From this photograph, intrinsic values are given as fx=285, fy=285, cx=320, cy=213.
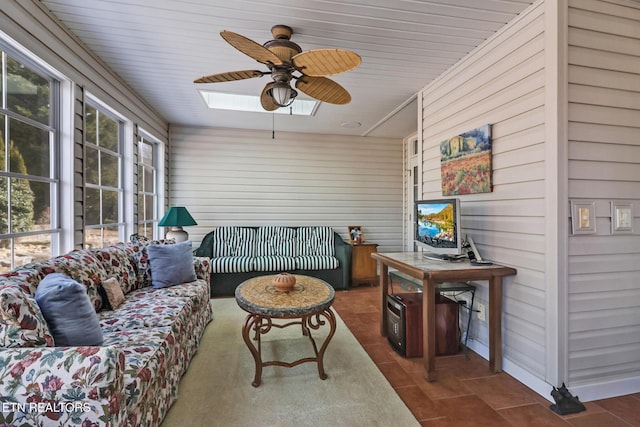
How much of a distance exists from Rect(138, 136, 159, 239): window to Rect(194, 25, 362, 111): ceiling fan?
2.43 metres

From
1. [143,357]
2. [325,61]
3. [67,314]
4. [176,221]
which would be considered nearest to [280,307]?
[143,357]

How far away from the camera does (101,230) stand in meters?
2.95

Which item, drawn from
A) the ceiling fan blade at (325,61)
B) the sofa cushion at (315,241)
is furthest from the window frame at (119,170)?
the sofa cushion at (315,241)

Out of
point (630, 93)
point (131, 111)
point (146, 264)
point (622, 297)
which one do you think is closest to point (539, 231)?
point (622, 297)

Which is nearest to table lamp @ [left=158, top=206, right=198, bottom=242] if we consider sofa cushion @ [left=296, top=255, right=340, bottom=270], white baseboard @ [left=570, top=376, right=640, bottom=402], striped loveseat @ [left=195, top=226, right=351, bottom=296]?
striped loveseat @ [left=195, top=226, right=351, bottom=296]

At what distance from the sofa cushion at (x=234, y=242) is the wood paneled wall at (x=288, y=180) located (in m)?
0.29

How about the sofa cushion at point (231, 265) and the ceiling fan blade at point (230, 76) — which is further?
the sofa cushion at point (231, 265)

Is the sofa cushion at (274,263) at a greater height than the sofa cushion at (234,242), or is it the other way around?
the sofa cushion at (234,242)

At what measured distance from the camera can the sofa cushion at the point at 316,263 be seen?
4.31m

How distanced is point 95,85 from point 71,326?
2343mm

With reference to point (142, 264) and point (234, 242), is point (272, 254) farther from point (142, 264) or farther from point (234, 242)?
point (142, 264)

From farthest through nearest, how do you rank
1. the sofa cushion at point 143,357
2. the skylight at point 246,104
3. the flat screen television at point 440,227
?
the skylight at point 246,104 < the flat screen television at point 440,227 < the sofa cushion at point 143,357

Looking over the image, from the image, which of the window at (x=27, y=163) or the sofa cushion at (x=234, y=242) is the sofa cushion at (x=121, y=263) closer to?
the window at (x=27, y=163)

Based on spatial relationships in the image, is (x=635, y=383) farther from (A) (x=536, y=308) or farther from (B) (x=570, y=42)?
(B) (x=570, y=42)
